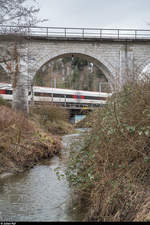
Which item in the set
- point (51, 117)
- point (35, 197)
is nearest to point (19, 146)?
point (35, 197)

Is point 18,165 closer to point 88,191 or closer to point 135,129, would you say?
point 88,191

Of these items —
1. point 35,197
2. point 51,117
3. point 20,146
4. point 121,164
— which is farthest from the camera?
point 51,117

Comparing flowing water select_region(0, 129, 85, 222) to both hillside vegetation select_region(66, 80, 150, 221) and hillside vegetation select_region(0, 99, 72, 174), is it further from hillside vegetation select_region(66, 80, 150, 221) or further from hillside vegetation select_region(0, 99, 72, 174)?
hillside vegetation select_region(0, 99, 72, 174)

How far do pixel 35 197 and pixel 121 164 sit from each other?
203 centimetres

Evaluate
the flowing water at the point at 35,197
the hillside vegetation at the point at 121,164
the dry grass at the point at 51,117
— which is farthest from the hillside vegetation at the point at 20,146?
the dry grass at the point at 51,117

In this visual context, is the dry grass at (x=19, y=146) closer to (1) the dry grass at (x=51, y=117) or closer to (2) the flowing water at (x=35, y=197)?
(2) the flowing water at (x=35, y=197)

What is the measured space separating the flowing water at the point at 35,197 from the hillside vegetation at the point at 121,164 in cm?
42

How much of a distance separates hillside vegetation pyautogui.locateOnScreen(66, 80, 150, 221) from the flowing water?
0.42 m

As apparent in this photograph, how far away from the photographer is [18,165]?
28.4ft

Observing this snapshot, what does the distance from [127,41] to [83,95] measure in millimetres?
12386

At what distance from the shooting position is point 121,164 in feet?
16.3

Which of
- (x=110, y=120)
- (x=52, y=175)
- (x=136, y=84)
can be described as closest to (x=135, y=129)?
(x=110, y=120)

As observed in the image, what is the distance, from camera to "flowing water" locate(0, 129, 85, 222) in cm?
504

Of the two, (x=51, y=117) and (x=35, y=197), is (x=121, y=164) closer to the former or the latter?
(x=35, y=197)
